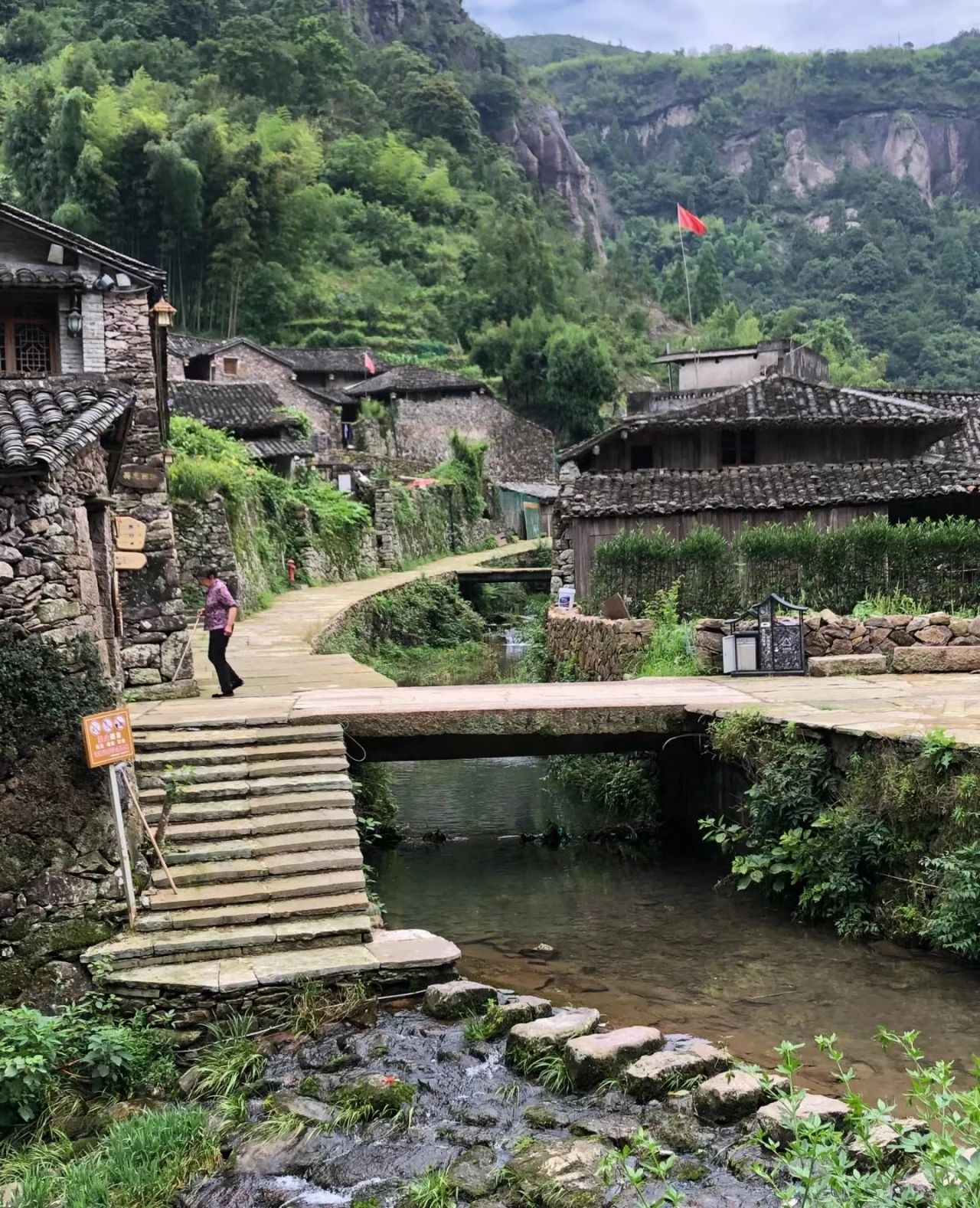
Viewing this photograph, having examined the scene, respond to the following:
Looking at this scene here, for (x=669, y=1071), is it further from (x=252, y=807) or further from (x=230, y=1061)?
(x=252, y=807)

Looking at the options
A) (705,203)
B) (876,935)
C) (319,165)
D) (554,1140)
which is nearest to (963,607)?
(876,935)

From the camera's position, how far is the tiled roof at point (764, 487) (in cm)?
2122

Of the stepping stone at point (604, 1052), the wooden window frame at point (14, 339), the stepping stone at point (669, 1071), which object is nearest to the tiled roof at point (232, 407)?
the wooden window frame at point (14, 339)

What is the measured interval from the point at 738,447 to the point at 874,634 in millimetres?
10458

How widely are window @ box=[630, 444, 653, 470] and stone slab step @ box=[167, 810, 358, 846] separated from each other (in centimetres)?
1710

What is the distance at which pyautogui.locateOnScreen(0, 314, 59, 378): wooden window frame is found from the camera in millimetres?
14461

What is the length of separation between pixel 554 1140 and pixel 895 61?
196493 millimetres

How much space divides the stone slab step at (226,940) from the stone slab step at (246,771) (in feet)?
6.20

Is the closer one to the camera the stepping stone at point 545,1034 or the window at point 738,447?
the stepping stone at point 545,1034

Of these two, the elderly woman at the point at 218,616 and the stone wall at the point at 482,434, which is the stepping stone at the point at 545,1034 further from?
the stone wall at the point at 482,434

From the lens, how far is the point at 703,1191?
5.46 metres

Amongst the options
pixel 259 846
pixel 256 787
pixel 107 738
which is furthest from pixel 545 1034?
pixel 256 787

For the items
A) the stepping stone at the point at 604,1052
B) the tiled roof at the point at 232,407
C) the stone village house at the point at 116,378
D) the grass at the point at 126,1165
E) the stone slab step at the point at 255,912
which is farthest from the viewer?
the tiled roof at the point at 232,407

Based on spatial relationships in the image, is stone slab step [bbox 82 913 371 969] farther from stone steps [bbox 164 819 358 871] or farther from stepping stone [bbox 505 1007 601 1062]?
stepping stone [bbox 505 1007 601 1062]
